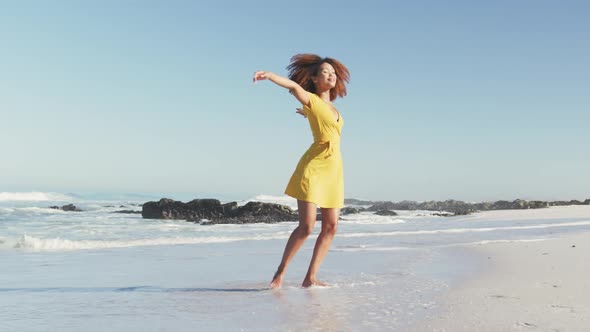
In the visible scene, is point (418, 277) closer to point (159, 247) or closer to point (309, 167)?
point (309, 167)

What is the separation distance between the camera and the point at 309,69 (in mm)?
5266

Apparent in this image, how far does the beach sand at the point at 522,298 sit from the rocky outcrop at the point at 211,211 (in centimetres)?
1501

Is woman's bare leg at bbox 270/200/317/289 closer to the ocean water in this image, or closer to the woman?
the woman

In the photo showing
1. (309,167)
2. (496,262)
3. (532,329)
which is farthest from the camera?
(496,262)

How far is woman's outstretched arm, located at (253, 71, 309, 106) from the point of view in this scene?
446 centimetres

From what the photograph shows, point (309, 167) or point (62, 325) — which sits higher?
point (309, 167)

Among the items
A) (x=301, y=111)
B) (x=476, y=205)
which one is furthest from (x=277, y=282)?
(x=476, y=205)

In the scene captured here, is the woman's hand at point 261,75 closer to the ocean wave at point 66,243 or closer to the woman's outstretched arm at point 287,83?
the woman's outstretched arm at point 287,83

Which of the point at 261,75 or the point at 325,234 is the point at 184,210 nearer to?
the point at 325,234

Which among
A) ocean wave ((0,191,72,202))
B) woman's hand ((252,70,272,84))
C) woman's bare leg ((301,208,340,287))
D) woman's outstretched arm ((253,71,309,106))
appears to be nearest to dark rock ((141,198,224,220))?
woman's bare leg ((301,208,340,287))

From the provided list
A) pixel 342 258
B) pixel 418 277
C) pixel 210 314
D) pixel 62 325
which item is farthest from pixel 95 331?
pixel 342 258

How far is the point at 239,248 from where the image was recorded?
31.1ft

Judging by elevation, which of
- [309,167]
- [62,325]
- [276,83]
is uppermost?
[276,83]

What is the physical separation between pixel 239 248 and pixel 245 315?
19.2 ft
